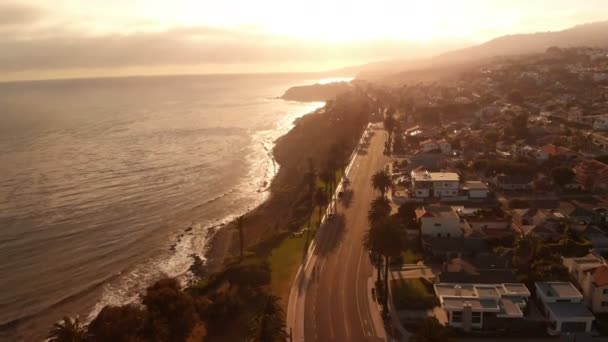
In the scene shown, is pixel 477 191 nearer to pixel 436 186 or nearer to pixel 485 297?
pixel 436 186

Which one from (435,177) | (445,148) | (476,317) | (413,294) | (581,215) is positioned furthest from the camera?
(445,148)

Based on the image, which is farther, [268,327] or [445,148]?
[445,148]

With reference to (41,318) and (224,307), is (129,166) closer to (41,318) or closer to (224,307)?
(41,318)

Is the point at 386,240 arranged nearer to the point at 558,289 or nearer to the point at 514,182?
the point at 558,289

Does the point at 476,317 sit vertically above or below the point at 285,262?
above

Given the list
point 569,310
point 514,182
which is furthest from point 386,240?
point 514,182

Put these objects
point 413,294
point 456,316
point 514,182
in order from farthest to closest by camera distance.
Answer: point 514,182 → point 413,294 → point 456,316

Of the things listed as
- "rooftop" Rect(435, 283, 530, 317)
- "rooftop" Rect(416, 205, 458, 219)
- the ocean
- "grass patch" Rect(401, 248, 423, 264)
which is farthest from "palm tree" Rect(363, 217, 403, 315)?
the ocean

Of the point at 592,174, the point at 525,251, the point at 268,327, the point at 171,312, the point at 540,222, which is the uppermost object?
the point at 268,327
